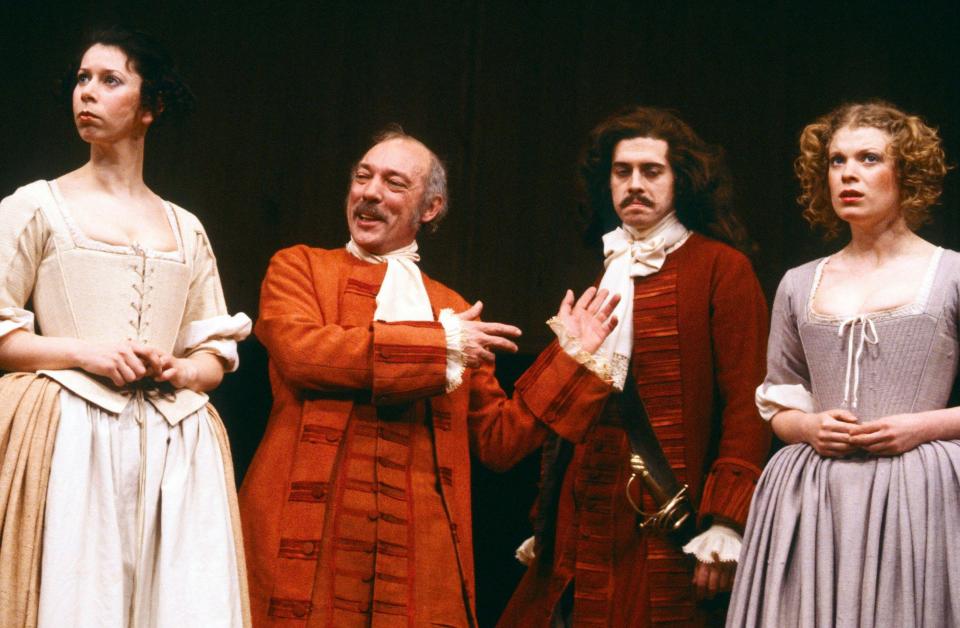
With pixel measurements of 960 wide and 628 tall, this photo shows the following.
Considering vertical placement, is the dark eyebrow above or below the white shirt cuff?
above

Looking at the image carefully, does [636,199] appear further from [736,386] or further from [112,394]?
[112,394]

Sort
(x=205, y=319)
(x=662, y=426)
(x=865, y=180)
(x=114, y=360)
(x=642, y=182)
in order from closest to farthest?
1. (x=114, y=360)
2. (x=865, y=180)
3. (x=205, y=319)
4. (x=662, y=426)
5. (x=642, y=182)

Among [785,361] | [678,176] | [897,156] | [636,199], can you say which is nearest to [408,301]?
[636,199]

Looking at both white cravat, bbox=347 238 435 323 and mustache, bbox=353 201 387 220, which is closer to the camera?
white cravat, bbox=347 238 435 323

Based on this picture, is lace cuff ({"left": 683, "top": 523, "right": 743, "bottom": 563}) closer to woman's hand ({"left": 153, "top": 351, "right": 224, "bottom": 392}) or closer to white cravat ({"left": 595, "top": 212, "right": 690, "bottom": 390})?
white cravat ({"left": 595, "top": 212, "right": 690, "bottom": 390})

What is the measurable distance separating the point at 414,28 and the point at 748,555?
2.62 metres

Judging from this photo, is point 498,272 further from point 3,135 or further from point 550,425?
point 3,135

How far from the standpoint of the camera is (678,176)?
4.34 m

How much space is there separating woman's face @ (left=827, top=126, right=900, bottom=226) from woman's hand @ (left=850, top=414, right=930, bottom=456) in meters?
0.54

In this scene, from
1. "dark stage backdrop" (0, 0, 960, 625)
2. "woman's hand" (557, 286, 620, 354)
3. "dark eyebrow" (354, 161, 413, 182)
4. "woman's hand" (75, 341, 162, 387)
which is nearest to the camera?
"woman's hand" (75, 341, 162, 387)

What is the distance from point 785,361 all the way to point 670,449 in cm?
48

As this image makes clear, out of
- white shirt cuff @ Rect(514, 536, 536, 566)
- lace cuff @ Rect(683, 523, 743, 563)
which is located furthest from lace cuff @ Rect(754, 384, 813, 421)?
white shirt cuff @ Rect(514, 536, 536, 566)

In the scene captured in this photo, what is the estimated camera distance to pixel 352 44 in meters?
5.33

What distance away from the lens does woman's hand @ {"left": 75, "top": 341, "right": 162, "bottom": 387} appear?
3354 mm
